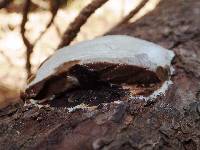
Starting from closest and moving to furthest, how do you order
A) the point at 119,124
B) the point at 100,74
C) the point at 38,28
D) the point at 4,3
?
the point at 119,124 < the point at 100,74 < the point at 4,3 < the point at 38,28

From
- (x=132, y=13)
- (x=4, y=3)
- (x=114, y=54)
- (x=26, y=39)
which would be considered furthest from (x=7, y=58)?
(x=114, y=54)

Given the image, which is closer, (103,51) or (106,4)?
(103,51)

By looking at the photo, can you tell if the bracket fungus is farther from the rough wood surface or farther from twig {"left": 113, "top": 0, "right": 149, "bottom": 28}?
twig {"left": 113, "top": 0, "right": 149, "bottom": 28}

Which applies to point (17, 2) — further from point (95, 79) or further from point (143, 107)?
point (143, 107)

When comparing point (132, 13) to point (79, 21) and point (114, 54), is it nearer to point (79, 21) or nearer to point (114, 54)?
point (79, 21)

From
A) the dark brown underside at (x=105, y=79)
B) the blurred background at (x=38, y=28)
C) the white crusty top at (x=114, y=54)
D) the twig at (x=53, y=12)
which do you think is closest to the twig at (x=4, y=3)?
the blurred background at (x=38, y=28)

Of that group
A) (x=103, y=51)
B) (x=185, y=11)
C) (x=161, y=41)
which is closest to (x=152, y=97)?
(x=103, y=51)

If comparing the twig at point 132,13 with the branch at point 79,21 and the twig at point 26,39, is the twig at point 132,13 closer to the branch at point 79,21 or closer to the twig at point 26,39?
the branch at point 79,21
